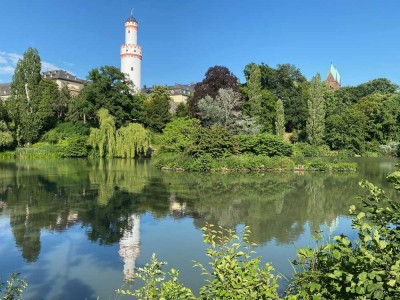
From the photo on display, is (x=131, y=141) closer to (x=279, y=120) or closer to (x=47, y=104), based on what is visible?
(x=47, y=104)

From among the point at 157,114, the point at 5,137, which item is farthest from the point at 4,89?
the point at 157,114

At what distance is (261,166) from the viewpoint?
27594 mm

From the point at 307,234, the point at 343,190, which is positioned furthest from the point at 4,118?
the point at 307,234

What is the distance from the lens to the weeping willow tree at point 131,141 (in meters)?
38.2

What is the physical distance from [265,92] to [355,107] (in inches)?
669

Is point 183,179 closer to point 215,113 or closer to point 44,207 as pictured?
point 44,207

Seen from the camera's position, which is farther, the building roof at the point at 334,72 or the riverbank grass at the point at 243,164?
the building roof at the point at 334,72

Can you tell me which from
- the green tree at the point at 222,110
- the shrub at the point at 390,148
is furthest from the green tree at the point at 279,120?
the shrub at the point at 390,148

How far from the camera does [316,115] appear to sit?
4781 centimetres

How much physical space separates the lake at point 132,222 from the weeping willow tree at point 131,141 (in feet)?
56.4

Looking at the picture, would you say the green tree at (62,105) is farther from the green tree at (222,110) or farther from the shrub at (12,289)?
the shrub at (12,289)

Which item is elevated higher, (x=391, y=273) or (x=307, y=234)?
(x=391, y=273)

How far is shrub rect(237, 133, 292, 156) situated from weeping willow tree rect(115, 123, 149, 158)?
13.3 m

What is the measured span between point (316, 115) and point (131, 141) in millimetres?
24660
